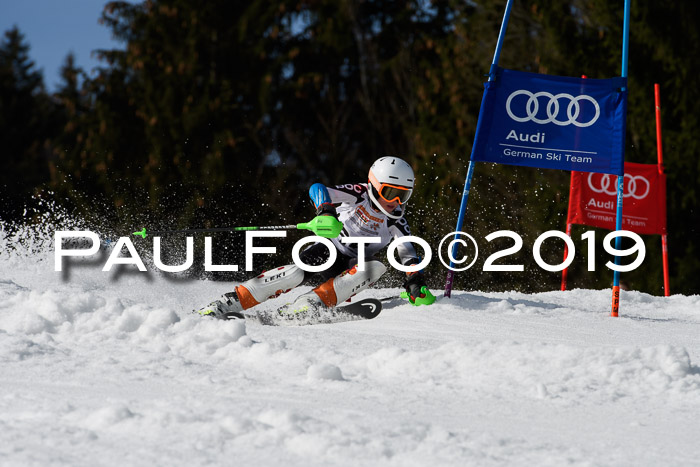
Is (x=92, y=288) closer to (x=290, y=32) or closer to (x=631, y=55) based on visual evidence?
(x=631, y=55)

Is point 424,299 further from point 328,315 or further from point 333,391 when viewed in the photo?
point 333,391

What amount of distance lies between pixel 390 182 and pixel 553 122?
1.56 metres

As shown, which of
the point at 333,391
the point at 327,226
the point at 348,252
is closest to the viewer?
the point at 333,391

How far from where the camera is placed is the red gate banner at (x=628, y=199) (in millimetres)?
10102

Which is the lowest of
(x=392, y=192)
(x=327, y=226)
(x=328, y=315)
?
(x=328, y=315)

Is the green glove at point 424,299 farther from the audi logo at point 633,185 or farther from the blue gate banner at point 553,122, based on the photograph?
the audi logo at point 633,185

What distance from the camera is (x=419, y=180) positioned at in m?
14.8

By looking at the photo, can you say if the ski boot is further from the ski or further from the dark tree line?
the dark tree line

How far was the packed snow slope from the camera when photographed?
276 centimetres

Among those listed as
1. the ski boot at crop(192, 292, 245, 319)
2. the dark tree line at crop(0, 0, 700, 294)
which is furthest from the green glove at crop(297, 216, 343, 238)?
the dark tree line at crop(0, 0, 700, 294)

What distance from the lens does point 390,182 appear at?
236 inches

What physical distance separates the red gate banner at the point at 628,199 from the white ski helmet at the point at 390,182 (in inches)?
182

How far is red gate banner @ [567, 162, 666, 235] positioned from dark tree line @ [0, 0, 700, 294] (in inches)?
110

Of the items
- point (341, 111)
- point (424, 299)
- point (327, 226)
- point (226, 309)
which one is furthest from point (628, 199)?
point (341, 111)
